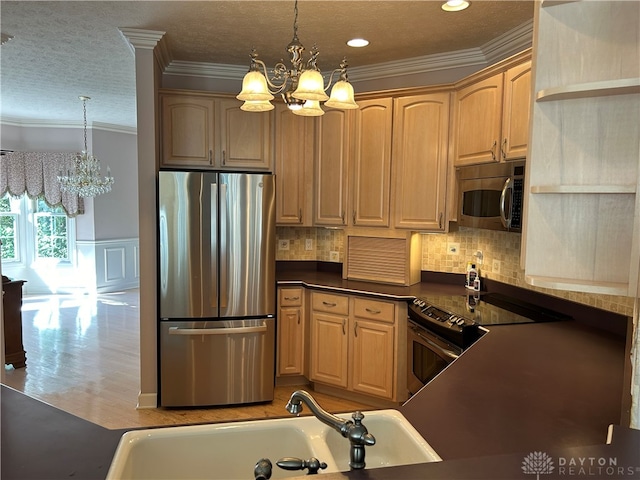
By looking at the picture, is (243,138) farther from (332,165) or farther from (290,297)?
(290,297)

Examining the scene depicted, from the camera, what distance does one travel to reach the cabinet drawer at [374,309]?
3391 millimetres

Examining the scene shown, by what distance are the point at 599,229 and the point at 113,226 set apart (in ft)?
25.4

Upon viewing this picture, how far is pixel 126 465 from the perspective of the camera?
45.1 inches

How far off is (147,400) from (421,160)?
2.67 meters

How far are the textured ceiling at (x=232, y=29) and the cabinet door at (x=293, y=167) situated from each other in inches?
20.5

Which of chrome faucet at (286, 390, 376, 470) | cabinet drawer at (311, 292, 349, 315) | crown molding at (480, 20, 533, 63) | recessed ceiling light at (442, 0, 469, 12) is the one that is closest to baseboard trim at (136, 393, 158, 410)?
cabinet drawer at (311, 292, 349, 315)

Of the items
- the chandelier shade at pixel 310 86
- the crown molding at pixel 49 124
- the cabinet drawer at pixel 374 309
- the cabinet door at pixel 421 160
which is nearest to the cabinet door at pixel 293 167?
the cabinet door at pixel 421 160

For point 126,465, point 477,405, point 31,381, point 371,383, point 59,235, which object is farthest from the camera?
point 59,235

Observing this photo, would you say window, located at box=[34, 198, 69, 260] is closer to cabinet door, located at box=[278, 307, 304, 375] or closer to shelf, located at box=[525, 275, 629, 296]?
cabinet door, located at box=[278, 307, 304, 375]

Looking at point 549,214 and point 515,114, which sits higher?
point 515,114

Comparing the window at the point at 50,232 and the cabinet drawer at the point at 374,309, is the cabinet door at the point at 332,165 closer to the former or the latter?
the cabinet drawer at the point at 374,309

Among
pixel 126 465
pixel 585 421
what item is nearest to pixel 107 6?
pixel 126 465

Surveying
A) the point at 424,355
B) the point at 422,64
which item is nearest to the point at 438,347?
the point at 424,355

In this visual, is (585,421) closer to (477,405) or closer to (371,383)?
(477,405)
